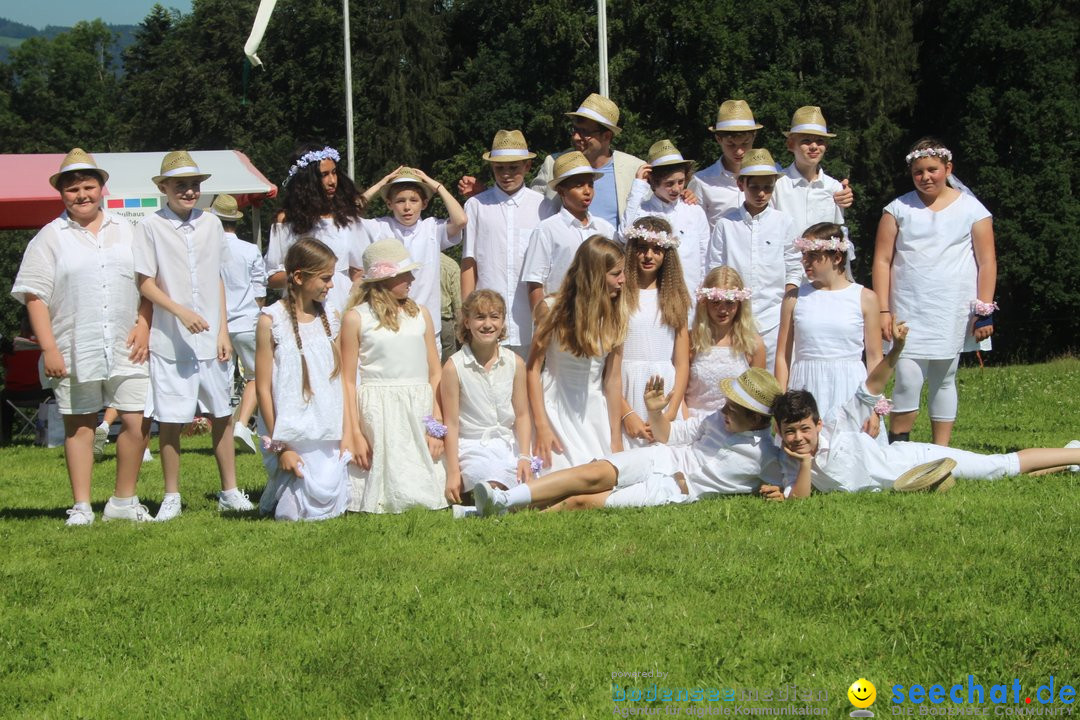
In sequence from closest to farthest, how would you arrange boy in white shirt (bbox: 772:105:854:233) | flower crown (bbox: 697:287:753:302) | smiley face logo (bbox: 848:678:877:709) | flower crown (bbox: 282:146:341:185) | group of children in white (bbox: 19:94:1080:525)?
smiley face logo (bbox: 848:678:877:709), group of children in white (bbox: 19:94:1080:525), flower crown (bbox: 697:287:753:302), flower crown (bbox: 282:146:341:185), boy in white shirt (bbox: 772:105:854:233)

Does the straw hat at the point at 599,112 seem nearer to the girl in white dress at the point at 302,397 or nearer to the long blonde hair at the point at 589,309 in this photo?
the long blonde hair at the point at 589,309

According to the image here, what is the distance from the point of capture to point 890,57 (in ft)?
139

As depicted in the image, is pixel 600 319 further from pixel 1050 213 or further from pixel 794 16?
pixel 794 16

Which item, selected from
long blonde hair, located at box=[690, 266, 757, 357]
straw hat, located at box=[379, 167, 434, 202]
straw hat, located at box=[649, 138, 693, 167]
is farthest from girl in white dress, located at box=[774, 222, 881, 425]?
straw hat, located at box=[379, 167, 434, 202]

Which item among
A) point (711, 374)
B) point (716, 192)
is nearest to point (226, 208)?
point (716, 192)

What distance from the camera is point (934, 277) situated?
351 inches

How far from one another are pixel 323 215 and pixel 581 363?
7.33 ft

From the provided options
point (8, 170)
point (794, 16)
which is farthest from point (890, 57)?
point (8, 170)

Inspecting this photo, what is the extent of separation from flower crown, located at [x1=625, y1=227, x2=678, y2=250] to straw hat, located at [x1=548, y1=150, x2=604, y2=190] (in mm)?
571

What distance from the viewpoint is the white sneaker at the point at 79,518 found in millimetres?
7992

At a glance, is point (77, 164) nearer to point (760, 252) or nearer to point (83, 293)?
point (83, 293)

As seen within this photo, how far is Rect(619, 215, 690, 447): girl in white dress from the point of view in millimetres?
8641

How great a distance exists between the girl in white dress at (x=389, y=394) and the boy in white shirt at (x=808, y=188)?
2820mm

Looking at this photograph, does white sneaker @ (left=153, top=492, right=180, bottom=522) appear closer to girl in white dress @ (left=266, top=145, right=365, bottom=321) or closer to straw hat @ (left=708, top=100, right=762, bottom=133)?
girl in white dress @ (left=266, top=145, right=365, bottom=321)
